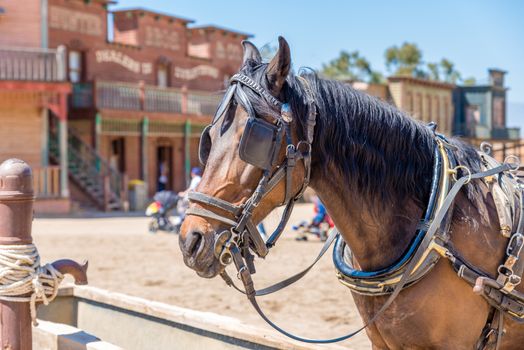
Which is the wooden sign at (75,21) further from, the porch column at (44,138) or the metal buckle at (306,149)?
the metal buckle at (306,149)

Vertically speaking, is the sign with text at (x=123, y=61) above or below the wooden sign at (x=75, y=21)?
below

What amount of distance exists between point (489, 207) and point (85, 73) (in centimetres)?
2794

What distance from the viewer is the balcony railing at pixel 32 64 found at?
2338cm

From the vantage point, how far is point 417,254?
9.71 ft

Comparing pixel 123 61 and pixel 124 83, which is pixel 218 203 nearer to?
pixel 124 83

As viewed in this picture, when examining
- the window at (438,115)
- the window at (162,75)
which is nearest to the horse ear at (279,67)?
the window at (162,75)

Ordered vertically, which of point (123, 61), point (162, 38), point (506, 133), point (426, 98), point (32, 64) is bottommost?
point (506, 133)

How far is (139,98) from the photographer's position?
2869cm

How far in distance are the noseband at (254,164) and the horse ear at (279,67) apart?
0.05 m

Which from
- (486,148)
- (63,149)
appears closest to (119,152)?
(63,149)

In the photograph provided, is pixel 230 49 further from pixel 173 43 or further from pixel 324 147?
pixel 324 147

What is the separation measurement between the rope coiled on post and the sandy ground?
127cm

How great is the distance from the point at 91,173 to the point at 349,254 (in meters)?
24.1

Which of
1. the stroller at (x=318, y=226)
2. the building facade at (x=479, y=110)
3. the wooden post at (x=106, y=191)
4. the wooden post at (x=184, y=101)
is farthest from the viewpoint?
the building facade at (x=479, y=110)
